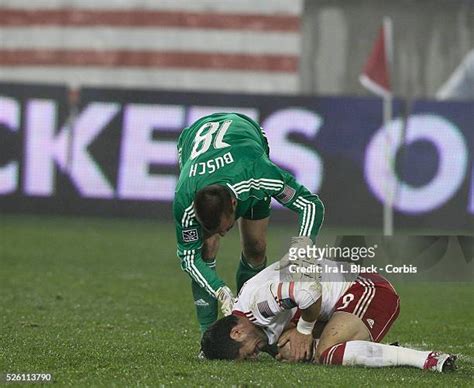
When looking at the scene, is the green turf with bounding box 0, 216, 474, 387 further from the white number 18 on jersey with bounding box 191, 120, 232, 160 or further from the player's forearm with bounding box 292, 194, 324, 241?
the white number 18 on jersey with bounding box 191, 120, 232, 160

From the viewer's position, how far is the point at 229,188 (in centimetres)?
870

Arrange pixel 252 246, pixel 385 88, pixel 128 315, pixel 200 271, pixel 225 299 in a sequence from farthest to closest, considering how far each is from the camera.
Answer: pixel 385 88, pixel 128 315, pixel 252 246, pixel 200 271, pixel 225 299

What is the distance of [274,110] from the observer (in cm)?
1984

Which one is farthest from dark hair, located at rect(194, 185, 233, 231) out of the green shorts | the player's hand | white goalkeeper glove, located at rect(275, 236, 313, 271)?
the green shorts

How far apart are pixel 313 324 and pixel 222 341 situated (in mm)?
579

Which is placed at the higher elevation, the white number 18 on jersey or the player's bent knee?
the white number 18 on jersey

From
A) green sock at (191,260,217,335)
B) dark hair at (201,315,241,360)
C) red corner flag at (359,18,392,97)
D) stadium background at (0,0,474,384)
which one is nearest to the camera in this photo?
dark hair at (201,315,241,360)

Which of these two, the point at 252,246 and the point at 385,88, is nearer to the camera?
the point at 252,246

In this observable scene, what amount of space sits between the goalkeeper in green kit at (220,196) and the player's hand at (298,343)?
0.42 meters

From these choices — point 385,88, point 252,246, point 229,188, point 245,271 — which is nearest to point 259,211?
point 252,246

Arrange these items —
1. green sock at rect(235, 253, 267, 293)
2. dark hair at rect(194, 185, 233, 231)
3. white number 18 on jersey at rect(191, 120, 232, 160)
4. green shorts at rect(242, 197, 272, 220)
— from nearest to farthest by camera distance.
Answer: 1. dark hair at rect(194, 185, 233, 231)
2. white number 18 on jersey at rect(191, 120, 232, 160)
3. green shorts at rect(242, 197, 272, 220)
4. green sock at rect(235, 253, 267, 293)

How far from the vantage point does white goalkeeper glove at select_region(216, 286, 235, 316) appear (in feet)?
28.6

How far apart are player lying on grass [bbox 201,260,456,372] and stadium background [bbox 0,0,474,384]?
0.31m

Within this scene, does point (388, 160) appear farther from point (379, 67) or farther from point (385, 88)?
point (379, 67)
